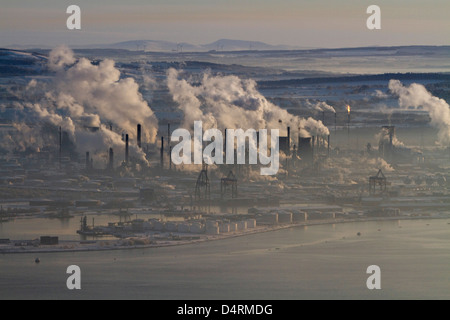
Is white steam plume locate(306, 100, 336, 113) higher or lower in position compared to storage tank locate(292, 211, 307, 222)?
higher

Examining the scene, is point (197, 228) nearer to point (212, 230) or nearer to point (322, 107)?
point (212, 230)

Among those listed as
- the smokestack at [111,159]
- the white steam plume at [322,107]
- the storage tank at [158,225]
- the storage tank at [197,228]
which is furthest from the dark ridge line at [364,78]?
the storage tank at [158,225]

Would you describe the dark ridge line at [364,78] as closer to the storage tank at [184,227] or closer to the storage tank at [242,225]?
the storage tank at [242,225]

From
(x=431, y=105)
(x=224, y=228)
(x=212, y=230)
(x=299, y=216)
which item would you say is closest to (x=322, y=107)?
(x=431, y=105)

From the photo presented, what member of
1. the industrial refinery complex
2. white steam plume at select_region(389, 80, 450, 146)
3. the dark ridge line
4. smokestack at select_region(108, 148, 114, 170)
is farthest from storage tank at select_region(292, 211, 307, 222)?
the dark ridge line

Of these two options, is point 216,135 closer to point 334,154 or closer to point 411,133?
point 334,154

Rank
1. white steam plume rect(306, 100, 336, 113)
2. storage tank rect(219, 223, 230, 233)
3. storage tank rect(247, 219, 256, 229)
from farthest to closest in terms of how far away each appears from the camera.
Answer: white steam plume rect(306, 100, 336, 113) < storage tank rect(247, 219, 256, 229) < storage tank rect(219, 223, 230, 233)

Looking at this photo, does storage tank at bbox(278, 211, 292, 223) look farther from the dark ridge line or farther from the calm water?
the dark ridge line

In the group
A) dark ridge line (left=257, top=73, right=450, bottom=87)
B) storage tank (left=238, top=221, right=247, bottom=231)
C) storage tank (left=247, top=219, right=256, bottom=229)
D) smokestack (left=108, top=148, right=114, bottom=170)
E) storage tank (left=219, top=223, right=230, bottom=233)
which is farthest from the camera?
dark ridge line (left=257, top=73, right=450, bottom=87)

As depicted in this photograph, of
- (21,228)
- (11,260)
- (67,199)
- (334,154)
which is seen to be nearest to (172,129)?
(334,154)
